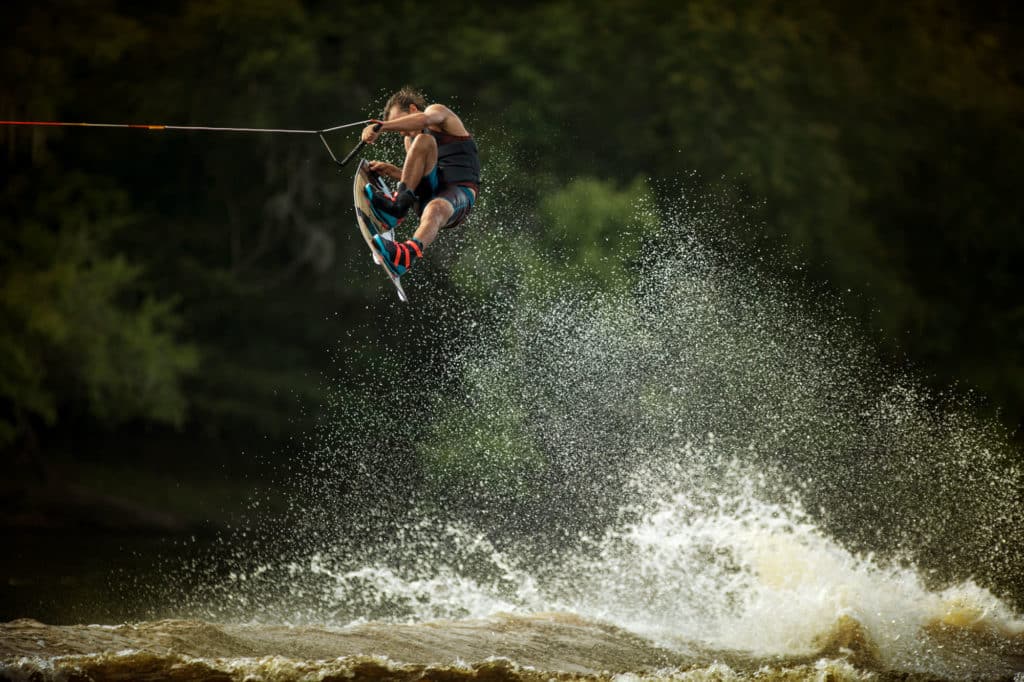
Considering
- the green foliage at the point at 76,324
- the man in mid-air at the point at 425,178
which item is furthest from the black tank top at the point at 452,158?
the green foliage at the point at 76,324

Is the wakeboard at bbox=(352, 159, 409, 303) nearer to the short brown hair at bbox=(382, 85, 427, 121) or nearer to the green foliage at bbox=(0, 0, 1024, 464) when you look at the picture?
the short brown hair at bbox=(382, 85, 427, 121)

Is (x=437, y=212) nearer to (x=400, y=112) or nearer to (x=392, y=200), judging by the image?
(x=392, y=200)

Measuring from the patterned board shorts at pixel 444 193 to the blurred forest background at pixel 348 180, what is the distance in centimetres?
608

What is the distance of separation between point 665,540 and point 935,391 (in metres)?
6.39

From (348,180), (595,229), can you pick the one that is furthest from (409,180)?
(348,180)

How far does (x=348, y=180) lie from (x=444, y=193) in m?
8.79

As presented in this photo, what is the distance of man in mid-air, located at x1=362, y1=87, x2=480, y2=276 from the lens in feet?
19.2

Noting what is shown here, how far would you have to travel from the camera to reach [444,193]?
614 centimetres

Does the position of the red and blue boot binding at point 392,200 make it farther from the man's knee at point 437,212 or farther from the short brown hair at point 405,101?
the short brown hair at point 405,101

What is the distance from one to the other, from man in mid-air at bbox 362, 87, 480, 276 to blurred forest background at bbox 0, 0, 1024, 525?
20.1 feet

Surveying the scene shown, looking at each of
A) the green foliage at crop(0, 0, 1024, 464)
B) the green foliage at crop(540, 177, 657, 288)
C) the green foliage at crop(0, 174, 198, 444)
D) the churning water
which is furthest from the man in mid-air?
the green foliage at crop(0, 174, 198, 444)

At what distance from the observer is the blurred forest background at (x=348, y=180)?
12.7m

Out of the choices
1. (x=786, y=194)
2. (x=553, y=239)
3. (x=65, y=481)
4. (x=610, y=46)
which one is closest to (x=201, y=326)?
(x=65, y=481)

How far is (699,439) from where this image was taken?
11.2 metres
